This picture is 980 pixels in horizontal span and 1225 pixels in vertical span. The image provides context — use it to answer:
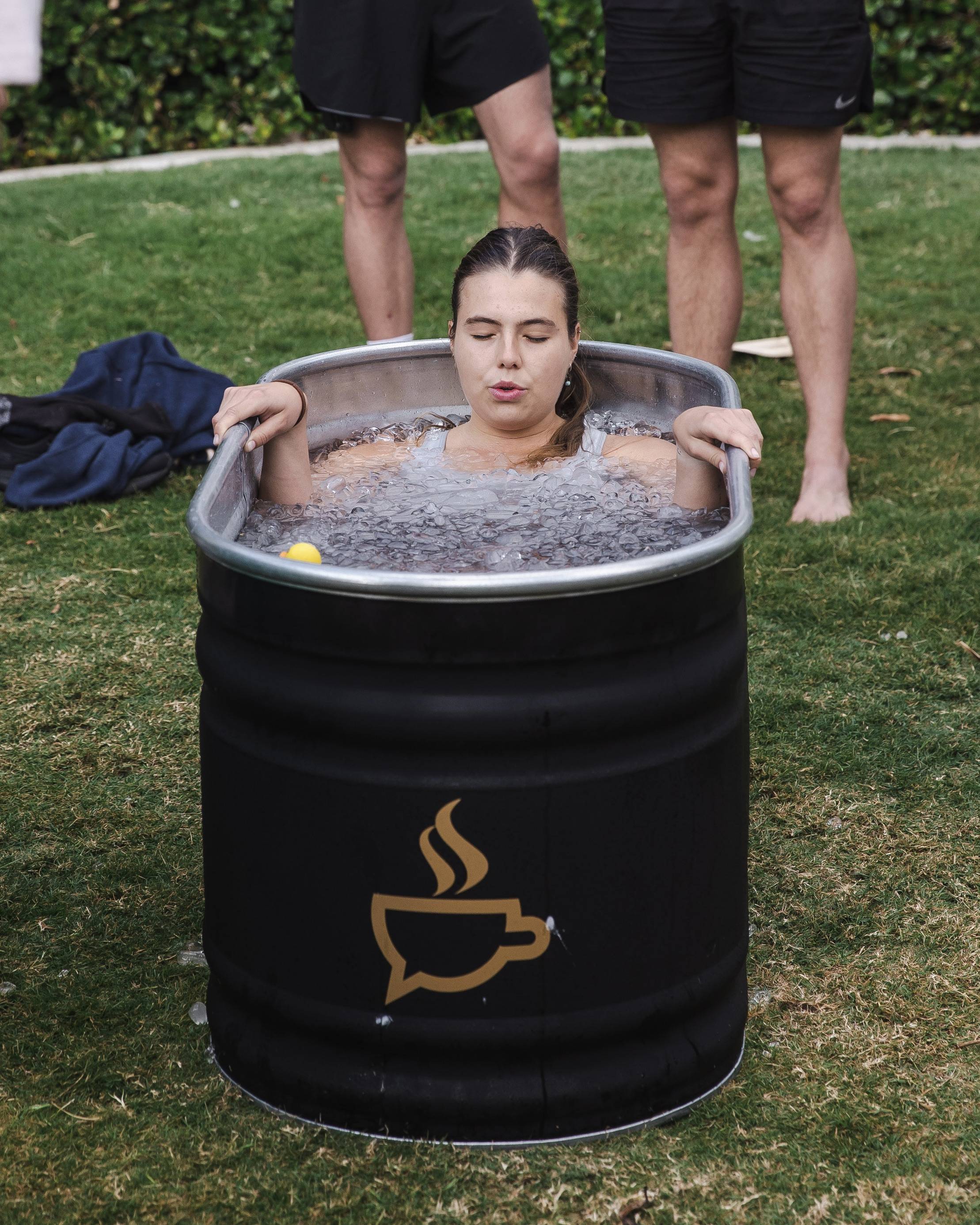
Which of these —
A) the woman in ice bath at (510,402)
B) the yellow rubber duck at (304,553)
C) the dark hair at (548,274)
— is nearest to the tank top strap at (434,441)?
the woman in ice bath at (510,402)

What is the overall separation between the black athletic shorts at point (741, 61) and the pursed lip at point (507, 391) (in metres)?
1.25

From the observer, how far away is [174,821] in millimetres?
2436

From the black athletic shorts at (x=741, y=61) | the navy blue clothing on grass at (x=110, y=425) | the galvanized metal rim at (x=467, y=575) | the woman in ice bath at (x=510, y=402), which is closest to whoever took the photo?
the galvanized metal rim at (x=467, y=575)

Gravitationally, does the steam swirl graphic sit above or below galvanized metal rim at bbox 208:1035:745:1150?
above

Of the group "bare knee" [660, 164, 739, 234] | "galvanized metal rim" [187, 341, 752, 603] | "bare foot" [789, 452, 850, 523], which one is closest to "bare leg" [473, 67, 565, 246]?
"bare knee" [660, 164, 739, 234]

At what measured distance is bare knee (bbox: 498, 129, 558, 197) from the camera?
12.0ft

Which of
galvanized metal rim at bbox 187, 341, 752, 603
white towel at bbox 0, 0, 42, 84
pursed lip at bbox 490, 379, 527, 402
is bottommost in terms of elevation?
galvanized metal rim at bbox 187, 341, 752, 603

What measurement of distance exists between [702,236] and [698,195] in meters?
0.11

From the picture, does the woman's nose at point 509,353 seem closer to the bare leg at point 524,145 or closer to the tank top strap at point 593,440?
the tank top strap at point 593,440

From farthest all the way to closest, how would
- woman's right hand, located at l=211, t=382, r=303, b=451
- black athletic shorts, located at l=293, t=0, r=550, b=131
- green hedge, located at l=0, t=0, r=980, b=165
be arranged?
green hedge, located at l=0, t=0, r=980, b=165
black athletic shorts, located at l=293, t=0, r=550, b=131
woman's right hand, located at l=211, t=382, r=303, b=451

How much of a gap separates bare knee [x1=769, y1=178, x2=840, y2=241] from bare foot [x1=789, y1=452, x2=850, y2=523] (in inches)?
22.5

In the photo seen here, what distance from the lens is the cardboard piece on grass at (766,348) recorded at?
4.83m

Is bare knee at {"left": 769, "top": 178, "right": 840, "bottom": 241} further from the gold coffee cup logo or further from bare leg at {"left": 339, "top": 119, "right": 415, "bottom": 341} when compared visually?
the gold coffee cup logo

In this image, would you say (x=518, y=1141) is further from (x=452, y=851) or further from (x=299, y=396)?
(x=299, y=396)
